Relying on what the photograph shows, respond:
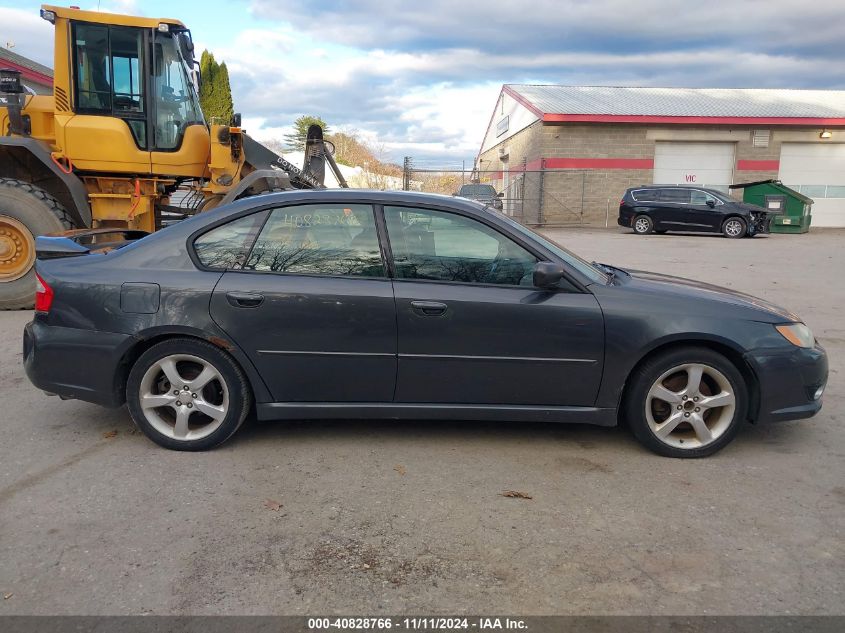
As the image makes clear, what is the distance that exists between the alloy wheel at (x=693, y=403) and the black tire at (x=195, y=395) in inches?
94.0

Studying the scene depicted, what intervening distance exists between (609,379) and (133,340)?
2.77 metres

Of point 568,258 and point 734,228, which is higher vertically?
point 734,228

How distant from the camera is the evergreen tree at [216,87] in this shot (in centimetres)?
3219

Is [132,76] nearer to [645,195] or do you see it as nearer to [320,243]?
[320,243]

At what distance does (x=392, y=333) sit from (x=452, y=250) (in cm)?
62

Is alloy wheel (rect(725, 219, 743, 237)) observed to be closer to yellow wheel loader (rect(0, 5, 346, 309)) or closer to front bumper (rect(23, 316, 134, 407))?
yellow wheel loader (rect(0, 5, 346, 309))

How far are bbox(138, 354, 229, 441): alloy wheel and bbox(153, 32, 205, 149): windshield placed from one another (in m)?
5.34

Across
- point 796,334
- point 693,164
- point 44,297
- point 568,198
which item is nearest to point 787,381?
point 796,334

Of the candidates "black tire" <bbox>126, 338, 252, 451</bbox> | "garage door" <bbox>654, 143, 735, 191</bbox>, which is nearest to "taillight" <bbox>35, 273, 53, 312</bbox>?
"black tire" <bbox>126, 338, 252, 451</bbox>

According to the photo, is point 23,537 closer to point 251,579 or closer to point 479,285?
point 251,579

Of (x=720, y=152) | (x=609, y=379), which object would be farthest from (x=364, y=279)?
(x=720, y=152)

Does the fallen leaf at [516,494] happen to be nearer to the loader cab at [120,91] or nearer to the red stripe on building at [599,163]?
the loader cab at [120,91]

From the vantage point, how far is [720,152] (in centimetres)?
2758

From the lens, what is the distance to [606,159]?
2736cm
